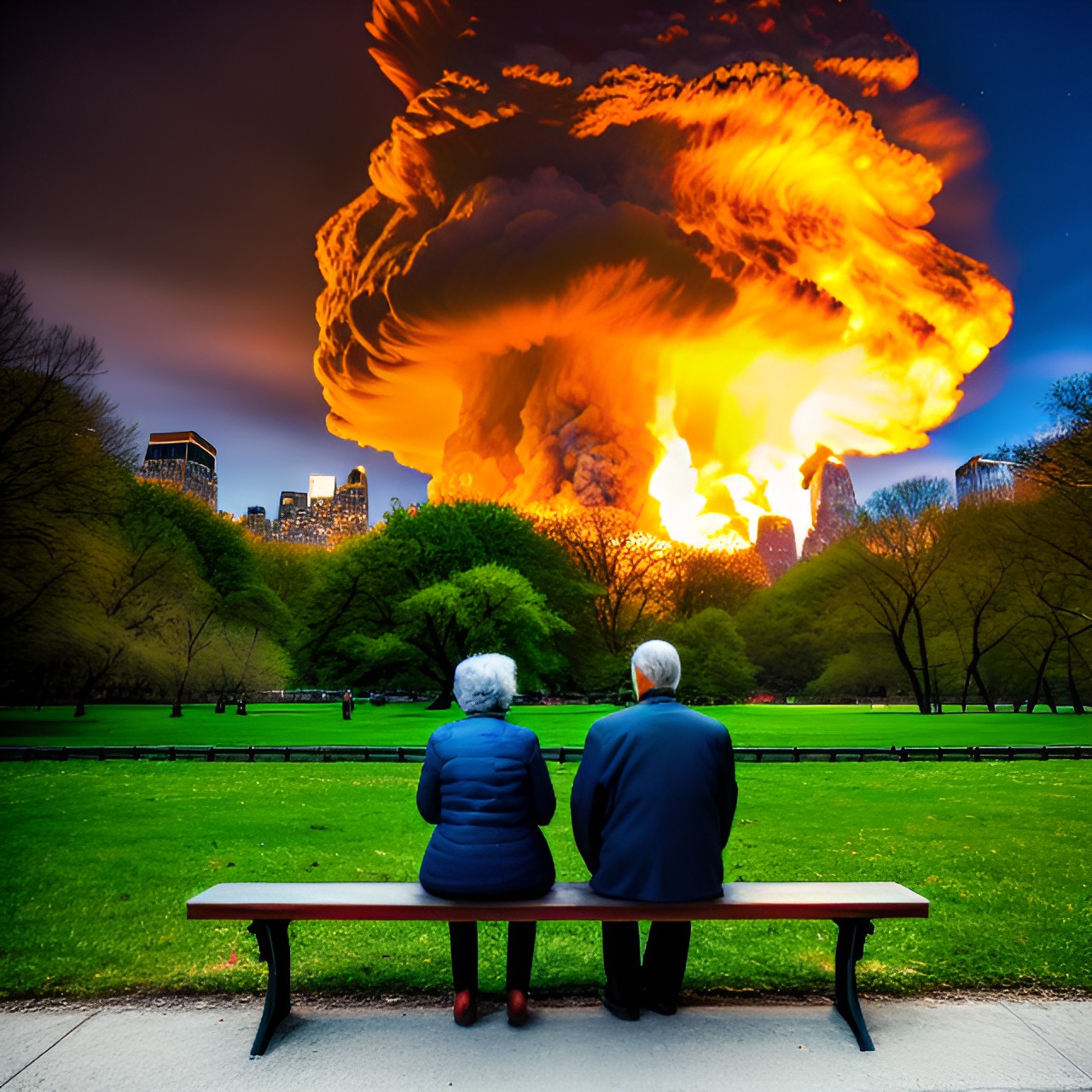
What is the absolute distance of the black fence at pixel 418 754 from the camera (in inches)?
863

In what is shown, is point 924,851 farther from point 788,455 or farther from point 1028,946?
point 788,455

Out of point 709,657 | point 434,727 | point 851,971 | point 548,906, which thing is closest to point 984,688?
point 709,657

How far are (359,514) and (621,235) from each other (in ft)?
214

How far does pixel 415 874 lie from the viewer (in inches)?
346

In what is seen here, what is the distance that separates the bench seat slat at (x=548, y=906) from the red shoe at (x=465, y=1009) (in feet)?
2.03

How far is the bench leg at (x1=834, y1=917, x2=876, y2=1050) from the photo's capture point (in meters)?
4.38

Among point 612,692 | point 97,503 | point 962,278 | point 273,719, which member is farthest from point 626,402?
point 97,503

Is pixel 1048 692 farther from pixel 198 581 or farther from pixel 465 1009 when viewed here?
pixel 465 1009

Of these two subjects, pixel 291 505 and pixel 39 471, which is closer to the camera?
pixel 39 471

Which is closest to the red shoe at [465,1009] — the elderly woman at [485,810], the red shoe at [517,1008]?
the elderly woman at [485,810]

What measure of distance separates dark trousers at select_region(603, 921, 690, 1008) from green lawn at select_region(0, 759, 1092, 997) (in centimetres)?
74

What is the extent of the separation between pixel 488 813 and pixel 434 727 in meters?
33.5

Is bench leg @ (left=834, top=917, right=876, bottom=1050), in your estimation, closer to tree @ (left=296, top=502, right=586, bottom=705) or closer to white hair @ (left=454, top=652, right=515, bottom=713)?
white hair @ (left=454, top=652, right=515, bottom=713)

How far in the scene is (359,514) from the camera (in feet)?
436
